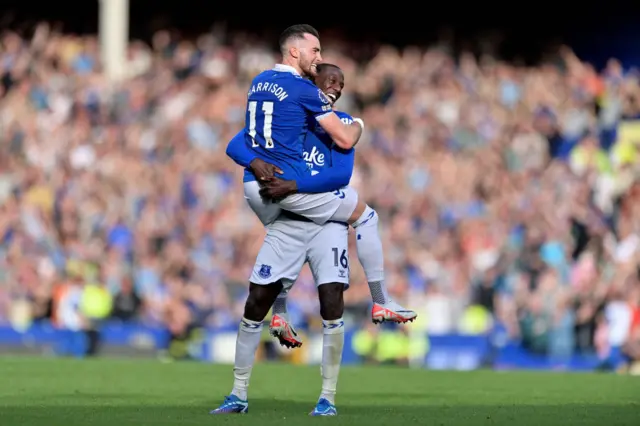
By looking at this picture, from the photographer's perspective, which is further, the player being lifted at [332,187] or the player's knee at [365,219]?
the player's knee at [365,219]

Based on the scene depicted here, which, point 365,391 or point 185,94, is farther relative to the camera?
point 185,94

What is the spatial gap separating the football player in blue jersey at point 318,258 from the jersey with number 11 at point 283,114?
103mm

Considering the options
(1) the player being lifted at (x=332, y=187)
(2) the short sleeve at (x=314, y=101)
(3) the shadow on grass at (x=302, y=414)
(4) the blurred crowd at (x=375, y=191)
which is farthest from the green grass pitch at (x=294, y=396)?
(4) the blurred crowd at (x=375, y=191)

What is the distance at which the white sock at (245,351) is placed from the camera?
8672 millimetres

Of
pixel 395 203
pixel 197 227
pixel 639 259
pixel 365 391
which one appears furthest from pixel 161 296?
pixel 365 391

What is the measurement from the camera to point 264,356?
17.6m

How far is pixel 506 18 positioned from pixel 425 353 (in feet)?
34.1

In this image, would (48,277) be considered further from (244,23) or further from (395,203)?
(244,23)

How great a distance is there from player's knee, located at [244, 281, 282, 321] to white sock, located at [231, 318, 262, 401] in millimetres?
47

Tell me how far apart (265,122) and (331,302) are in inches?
48.4

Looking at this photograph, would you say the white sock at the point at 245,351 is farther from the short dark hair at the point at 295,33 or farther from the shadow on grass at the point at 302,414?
the short dark hair at the point at 295,33

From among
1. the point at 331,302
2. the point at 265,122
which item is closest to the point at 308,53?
the point at 265,122

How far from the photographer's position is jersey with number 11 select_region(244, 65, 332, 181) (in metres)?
8.55

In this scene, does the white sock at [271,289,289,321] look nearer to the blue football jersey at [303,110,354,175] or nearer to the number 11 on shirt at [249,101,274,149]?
the blue football jersey at [303,110,354,175]
